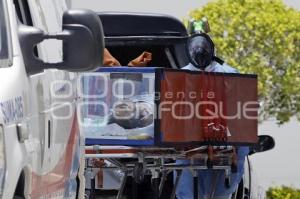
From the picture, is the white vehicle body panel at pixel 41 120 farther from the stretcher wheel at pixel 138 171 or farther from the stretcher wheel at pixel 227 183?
the stretcher wheel at pixel 227 183

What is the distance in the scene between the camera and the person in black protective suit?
8320 millimetres

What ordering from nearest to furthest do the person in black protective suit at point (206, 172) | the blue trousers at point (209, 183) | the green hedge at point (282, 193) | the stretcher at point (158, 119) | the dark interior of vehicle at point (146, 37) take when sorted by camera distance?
1. the stretcher at point (158, 119)
2. the person in black protective suit at point (206, 172)
3. the blue trousers at point (209, 183)
4. the dark interior of vehicle at point (146, 37)
5. the green hedge at point (282, 193)

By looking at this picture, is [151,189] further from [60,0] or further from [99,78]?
[60,0]

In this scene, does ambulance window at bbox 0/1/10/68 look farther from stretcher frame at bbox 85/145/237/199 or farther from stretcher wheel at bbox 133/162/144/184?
stretcher wheel at bbox 133/162/144/184

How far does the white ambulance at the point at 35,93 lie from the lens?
4.54 m

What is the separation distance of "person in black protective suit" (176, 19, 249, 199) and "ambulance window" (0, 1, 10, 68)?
11.4 ft

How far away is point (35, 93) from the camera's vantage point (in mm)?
5062

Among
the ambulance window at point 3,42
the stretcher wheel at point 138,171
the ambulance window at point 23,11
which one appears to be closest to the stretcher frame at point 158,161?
the stretcher wheel at point 138,171

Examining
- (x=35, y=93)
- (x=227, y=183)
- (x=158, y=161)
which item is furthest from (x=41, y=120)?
(x=227, y=183)

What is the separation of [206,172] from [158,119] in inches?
51.9

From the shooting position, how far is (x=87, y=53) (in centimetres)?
489

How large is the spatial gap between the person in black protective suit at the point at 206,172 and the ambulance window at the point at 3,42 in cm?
349

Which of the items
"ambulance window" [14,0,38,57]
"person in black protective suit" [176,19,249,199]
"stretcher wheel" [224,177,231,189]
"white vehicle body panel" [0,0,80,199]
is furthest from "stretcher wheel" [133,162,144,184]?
"ambulance window" [14,0,38,57]

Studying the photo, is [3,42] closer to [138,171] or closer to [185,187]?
[138,171]
